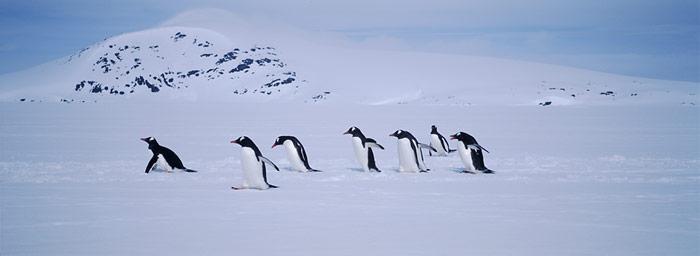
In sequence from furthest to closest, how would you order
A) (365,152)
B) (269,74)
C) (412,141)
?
1. (269,74)
2. (365,152)
3. (412,141)

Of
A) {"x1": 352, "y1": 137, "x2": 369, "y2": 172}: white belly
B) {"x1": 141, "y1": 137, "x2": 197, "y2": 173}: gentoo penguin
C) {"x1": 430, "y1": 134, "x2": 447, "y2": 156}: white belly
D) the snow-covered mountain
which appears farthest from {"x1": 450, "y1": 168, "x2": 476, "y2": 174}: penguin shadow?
the snow-covered mountain

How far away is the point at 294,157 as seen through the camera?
10.1 meters

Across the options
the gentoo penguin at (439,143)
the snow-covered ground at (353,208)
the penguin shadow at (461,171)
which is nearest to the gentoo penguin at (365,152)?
the snow-covered ground at (353,208)

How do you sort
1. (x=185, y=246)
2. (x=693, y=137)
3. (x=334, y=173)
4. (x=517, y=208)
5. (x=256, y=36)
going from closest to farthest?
1. (x=185, y=246)
2. (x=517, y=208)
3. (x=334, y=173)
4. (x=693, y=137)
5. (x=256, y=36)

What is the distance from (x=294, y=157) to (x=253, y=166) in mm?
1790

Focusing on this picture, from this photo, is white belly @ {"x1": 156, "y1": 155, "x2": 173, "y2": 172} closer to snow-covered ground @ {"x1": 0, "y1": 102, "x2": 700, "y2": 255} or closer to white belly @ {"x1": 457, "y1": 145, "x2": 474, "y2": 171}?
snow-covered ground @ {"x1": 0, "y1": 102, "x2": 700, "y2": 255}

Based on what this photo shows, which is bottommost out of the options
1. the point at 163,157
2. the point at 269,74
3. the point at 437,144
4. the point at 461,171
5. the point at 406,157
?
the point at 461,171

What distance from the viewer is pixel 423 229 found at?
6.05m

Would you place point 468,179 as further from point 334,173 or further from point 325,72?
point 325,72

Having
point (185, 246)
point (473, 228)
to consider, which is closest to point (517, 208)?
point (473, 228)

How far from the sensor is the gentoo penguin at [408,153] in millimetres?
9930

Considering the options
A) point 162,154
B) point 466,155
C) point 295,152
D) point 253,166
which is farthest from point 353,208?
point 162,154

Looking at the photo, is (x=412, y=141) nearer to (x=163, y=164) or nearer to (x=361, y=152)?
(x=361, y=152)

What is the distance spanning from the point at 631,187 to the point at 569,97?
8667 cm
